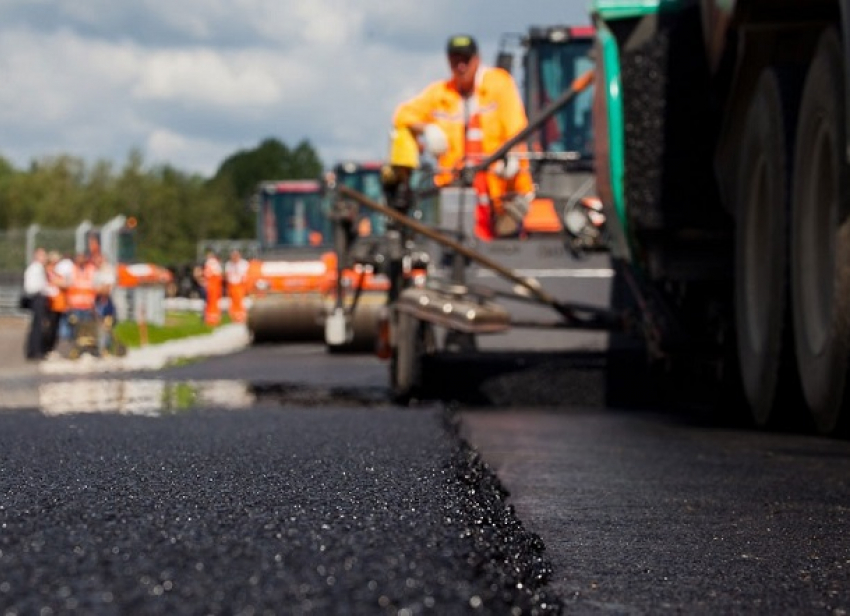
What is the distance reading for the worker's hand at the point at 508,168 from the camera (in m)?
9.73

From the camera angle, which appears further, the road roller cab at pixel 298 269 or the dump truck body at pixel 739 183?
the road roller cab at pixel 298 269

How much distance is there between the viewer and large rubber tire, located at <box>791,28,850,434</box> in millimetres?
5383

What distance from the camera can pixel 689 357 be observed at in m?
7.91

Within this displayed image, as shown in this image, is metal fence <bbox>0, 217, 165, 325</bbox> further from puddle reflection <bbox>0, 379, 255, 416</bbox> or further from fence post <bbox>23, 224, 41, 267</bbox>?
puddle reflection <bbox>0, 379, 255, 416</bbox>

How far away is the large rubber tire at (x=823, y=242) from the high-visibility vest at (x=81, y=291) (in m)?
14.8

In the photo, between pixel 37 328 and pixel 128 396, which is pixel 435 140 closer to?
pixel 128 396

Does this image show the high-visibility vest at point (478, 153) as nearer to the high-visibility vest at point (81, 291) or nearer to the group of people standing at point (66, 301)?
the group of people standing at point (66, 301)

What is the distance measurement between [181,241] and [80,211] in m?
16.6

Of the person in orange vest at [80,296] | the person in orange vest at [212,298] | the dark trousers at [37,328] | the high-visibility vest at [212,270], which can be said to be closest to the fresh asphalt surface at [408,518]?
the person in orange vest at [80,296]

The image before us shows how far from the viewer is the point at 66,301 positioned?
20.1m

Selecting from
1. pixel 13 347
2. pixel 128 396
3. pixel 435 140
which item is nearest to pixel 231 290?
pixel 13 347

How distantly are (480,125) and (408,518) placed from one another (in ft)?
23.4

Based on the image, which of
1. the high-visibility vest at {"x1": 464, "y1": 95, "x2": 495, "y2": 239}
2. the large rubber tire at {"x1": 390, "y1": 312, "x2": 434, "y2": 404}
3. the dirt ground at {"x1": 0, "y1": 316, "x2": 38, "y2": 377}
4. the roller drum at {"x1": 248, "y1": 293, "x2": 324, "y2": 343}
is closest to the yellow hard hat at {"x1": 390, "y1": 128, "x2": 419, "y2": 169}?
the high-visibility vest at {"x1": 464, "y1": 95, "x2": 495, "y2": 239}

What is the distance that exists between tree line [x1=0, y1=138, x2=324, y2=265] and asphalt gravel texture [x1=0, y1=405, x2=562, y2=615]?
5713 cm
